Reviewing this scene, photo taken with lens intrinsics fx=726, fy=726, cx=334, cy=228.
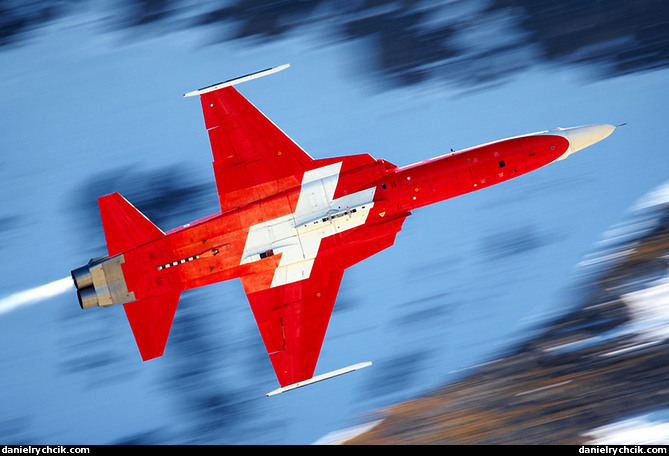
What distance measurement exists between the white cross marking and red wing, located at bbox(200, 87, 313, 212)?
428 millimetres

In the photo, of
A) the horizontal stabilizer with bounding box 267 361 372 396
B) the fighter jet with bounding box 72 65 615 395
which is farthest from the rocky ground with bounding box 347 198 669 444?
the fighter jet with bounding box 72 65 615 395

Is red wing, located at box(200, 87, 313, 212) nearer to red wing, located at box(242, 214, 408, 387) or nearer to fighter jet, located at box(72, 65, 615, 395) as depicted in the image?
fighter jet, located at box(72, 65, 615, 395)

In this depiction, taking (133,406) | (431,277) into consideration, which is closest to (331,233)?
(431,277)

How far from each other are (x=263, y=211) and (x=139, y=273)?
234 cm

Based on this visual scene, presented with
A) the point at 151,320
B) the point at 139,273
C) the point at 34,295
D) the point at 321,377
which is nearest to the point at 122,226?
the point at 139,273

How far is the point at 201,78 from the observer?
568 inches

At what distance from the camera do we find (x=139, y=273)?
40.3 feet

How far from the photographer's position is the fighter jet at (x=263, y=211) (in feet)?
40.4

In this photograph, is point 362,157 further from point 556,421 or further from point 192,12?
point 556,421

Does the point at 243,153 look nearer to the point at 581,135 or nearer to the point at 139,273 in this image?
the point at 139,273

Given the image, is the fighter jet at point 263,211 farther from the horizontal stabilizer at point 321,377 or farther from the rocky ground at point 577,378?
the rocky ground at point 577,378

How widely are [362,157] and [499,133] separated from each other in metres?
3.29

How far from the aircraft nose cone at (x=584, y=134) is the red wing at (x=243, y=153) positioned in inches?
186

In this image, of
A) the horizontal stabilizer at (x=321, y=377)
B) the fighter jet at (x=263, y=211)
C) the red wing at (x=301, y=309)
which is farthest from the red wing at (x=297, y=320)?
the fighter jet at (x=263, y=211)
